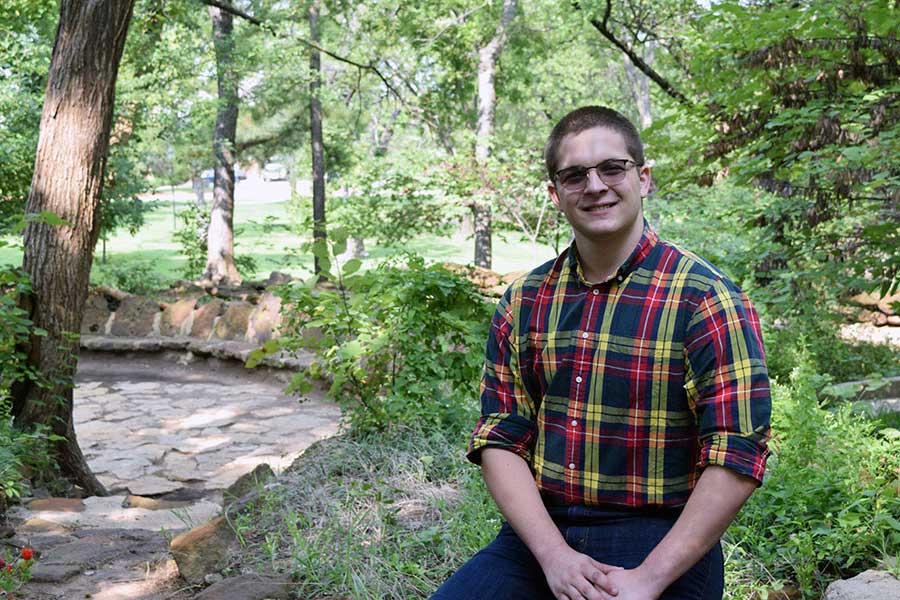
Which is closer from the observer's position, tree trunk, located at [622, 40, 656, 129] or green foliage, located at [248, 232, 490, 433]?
green foliage, located at [248, 232, 490, 433]

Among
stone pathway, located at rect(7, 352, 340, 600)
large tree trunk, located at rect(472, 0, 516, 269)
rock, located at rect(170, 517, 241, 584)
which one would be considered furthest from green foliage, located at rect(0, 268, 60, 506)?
large tree trunk, located at rect(472, 0, 516, 269)

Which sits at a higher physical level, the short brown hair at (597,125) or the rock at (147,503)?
the short brown hair at (597,125)

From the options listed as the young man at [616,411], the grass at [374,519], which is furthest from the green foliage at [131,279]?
the young man at [616,411]

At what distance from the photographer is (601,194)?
72.7 inches

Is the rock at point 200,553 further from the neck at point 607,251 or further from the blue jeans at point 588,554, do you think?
the neck at point 607,251

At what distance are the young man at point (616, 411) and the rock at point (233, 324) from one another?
28.9ft

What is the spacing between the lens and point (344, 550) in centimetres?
301

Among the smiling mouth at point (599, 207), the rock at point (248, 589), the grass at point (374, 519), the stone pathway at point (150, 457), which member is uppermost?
the smiling mouth at point (599, 207)

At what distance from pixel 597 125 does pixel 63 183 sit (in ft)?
13.6

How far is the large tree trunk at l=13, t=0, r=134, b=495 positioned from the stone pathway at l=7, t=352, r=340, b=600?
810mm

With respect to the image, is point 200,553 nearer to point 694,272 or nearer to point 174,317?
point 694,272

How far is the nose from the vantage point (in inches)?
72.4

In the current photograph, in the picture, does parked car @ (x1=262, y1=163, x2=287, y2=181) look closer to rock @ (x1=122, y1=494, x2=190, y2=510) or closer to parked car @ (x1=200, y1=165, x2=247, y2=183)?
parked car @ (x1=200, y1=165, x2=247, y2=183)

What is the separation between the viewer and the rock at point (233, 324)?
10.4 meters
